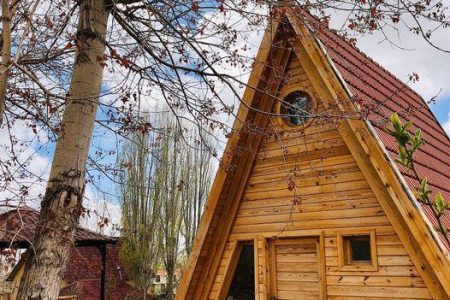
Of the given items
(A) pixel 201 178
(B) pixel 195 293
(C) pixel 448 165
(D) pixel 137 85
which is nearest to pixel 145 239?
(A) pixel 201 178

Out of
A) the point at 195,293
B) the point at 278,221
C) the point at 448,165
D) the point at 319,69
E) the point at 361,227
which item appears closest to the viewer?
the point at 361,227

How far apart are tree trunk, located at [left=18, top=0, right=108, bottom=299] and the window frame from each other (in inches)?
148

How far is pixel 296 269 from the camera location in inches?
259

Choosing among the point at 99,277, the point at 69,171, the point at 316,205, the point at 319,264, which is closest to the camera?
the point at 69,171

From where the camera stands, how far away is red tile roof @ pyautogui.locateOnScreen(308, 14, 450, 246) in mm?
5777

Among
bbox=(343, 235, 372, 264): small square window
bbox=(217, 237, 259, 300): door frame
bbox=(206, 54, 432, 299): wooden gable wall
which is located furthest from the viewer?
bbox=(217, 237, 259, 300): door frame

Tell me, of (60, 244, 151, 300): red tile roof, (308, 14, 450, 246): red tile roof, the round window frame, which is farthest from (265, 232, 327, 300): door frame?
(60, 244, 151, 300): red tile roof

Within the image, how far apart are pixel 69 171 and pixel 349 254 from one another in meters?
4.06

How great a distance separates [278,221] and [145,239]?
13.1 m

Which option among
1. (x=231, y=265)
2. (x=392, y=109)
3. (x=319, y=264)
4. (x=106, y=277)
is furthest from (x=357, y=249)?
(x=106, y=277)

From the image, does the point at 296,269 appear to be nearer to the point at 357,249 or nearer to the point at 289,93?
the point at 357,249

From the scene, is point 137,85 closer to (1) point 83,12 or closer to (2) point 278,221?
(1) point 83,12

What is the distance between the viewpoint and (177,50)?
4.26 m

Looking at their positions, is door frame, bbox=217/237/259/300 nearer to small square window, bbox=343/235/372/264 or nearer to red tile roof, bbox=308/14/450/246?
small square window, bbox=343/235/372/264
